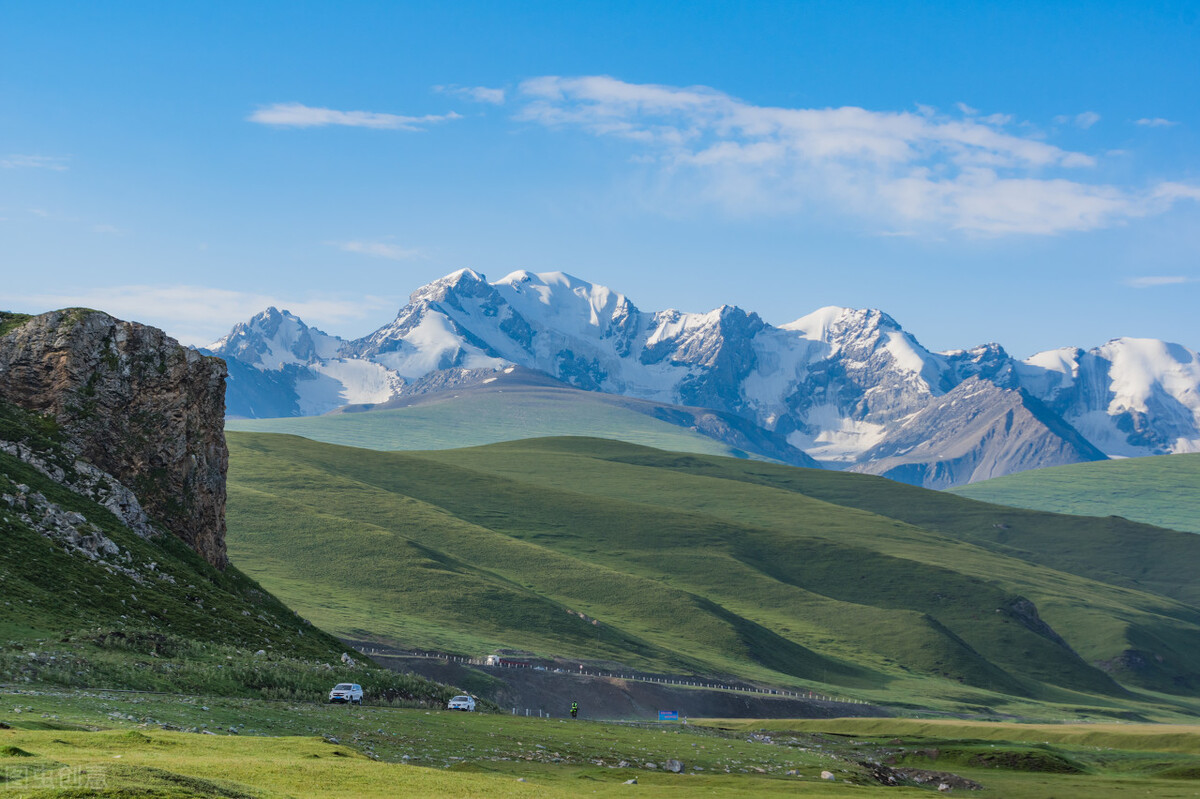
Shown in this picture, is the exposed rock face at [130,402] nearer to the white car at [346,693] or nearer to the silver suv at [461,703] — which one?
the silver suv at [461,703]

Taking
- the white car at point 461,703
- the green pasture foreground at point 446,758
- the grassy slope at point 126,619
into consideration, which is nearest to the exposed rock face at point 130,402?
the grassy slope at point 126,619

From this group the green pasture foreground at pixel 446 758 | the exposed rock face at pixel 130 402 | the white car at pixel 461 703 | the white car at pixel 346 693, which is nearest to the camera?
the green pasture foreground at pixel 446 758

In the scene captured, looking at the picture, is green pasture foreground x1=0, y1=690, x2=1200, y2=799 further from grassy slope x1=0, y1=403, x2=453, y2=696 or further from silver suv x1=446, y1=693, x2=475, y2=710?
grassy slope x1=0, y1=403, x2=453, y2=696

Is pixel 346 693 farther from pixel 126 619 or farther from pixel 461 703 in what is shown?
pixel 126 619

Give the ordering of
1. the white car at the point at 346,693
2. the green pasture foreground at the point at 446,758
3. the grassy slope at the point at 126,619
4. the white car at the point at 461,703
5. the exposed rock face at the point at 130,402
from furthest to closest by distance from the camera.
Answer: the exposed rock face at the point at 130,402
the white car at the point at 461,703
the white car at the point at 346,693
the grassy slope at the point at 126,619
the green pasture foreground at the point at 446,758

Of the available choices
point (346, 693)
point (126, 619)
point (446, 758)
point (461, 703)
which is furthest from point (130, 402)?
point (446, 758)

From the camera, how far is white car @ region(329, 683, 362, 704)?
65.8 m

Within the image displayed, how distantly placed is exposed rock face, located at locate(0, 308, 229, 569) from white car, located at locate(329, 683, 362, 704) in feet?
84.6

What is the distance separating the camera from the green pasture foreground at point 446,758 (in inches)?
1211

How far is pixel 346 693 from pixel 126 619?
1334 cm

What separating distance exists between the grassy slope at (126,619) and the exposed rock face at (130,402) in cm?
308

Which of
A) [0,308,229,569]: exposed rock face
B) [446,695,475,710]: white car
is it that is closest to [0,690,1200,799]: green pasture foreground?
[446,695,475,710]: white car

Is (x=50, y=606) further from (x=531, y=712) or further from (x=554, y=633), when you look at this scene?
(x=554, y=633)

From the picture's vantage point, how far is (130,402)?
8512cm
